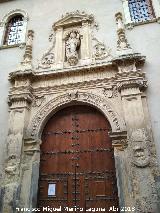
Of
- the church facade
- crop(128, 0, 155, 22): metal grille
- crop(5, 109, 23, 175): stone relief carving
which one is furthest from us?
crop(128, 0, 155, 22): metal grille

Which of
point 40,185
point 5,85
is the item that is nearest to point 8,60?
point 5,85

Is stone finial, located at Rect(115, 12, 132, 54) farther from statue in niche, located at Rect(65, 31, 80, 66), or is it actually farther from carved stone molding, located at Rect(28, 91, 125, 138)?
carved stone molding, located at Rect(28, 91, 125, 138)

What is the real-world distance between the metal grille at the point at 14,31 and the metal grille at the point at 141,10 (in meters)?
3.41

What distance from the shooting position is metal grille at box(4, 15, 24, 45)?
7402 mm

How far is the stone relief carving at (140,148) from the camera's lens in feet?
15.2

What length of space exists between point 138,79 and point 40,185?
3233 millimetres

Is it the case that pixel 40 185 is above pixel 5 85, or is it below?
below

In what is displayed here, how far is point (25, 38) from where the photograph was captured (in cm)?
721

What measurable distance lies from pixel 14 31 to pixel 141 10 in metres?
3.97

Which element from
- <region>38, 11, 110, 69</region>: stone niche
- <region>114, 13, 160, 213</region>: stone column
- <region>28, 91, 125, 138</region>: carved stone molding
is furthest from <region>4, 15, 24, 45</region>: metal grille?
<region>114, 13, 160, 213</region>: stone column

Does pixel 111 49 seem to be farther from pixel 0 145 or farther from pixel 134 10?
pixel 0 145

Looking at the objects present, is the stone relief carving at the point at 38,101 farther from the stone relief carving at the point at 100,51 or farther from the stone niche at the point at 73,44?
the stone relief carving at the point at 100,51

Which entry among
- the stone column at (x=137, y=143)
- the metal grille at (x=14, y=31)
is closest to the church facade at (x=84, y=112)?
the stone column at (x=137, y=143)

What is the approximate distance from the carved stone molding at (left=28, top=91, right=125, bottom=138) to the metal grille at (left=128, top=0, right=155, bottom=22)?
107 inches
